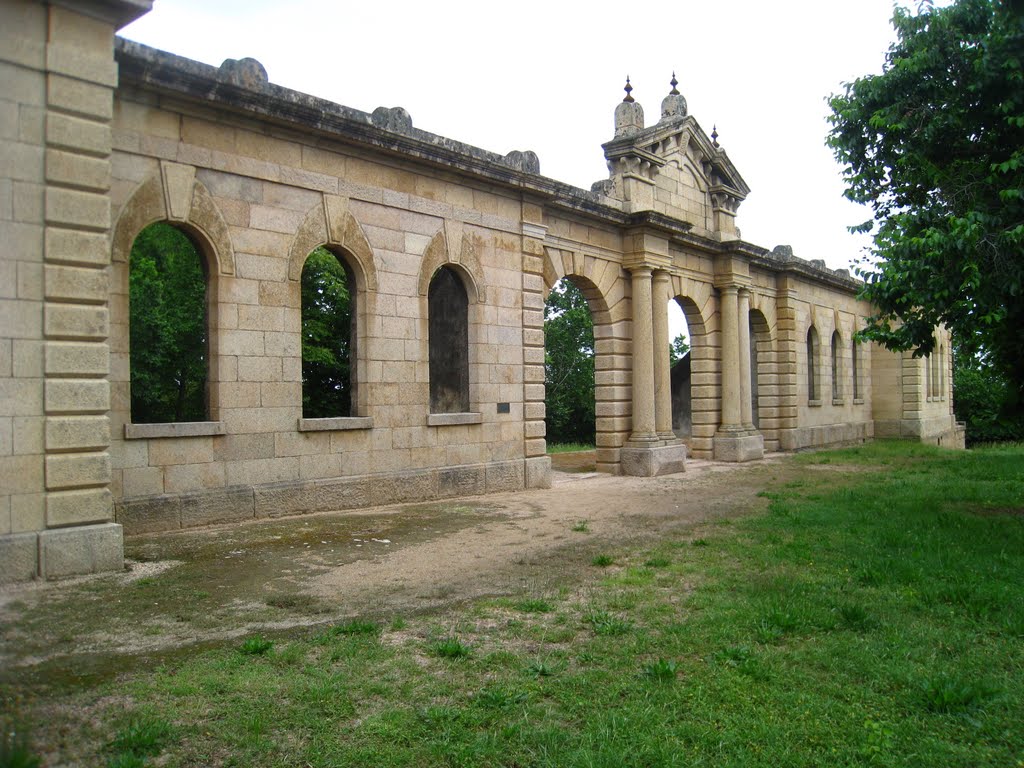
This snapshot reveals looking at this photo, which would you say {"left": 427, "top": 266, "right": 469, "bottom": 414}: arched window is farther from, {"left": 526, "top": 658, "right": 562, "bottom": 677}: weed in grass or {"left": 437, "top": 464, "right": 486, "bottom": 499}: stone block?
{"left": 526, "top": 658, "right": 562, "bottom": 677}: weed in grass

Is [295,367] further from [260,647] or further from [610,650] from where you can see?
[610,650]

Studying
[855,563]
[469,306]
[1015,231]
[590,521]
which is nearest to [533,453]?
[469,306]

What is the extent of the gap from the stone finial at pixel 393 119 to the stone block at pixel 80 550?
21.4ft

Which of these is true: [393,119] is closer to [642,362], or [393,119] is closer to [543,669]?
[642,362]

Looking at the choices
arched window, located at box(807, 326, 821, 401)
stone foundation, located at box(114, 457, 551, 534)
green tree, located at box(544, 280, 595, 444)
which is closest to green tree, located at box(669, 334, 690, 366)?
green tree, located at box(544, 280, 595, 444)

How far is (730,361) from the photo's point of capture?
19938 millimetres

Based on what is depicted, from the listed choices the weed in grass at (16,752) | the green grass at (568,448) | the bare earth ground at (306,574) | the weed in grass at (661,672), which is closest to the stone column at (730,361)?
the green grass at (568,448)

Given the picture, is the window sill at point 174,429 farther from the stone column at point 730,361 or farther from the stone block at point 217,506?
the stone column at point 730,361

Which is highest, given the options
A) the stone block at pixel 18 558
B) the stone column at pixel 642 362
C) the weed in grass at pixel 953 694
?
the stone column at pixel 642 362

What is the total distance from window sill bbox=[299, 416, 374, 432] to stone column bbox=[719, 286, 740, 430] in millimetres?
11077

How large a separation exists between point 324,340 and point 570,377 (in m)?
13.8

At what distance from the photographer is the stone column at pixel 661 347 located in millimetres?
17172

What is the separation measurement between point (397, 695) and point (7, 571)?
13.5ft

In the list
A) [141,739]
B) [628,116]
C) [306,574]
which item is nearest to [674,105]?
[628,116]
